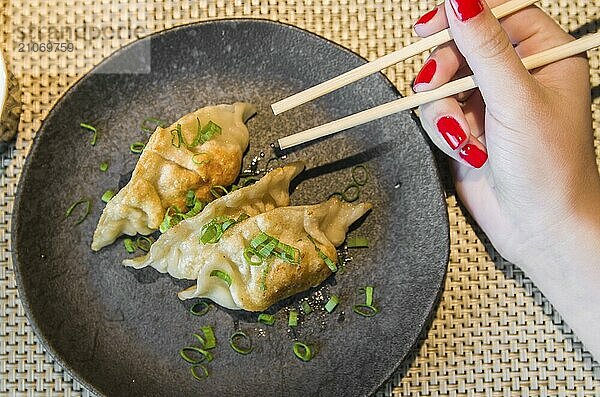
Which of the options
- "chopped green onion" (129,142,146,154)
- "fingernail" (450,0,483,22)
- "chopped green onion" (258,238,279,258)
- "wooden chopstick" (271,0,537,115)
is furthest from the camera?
"chopped green onion" (129,142,146,154)

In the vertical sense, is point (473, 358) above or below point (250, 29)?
below

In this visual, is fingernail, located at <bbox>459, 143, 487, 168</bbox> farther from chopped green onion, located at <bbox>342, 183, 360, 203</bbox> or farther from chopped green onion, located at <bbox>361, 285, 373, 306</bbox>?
chopped green onion, located at <bbox>361, 285, 373, 306</bbox>

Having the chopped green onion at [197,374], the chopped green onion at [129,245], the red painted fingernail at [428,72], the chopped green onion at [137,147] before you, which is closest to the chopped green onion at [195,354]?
the chopped green onion at [197,374]

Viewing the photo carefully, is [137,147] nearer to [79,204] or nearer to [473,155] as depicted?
[79,204]

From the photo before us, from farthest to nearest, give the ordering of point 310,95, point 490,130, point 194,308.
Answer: point 194,308, point 310,95, point 490,130

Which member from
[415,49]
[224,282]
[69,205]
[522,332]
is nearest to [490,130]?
[415,49]

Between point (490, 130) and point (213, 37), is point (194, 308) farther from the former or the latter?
point (490, 130)

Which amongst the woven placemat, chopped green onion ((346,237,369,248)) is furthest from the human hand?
chopped green onion ((346,237,369,248))
